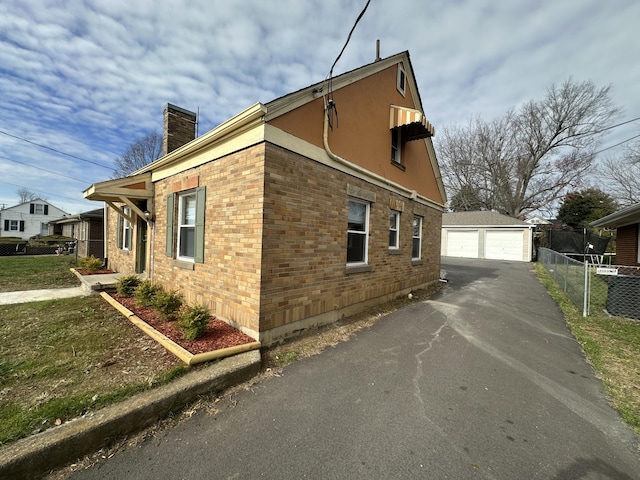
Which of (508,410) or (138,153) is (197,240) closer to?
(508,410)

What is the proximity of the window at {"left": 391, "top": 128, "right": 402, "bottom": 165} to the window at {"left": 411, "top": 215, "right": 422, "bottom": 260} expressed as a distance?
A: 2209 millimetres

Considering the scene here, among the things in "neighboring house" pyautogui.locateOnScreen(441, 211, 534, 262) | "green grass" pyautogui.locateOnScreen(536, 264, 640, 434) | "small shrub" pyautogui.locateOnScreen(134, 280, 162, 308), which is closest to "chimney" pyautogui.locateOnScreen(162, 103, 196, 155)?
"small shrub" pyautogui.locateOnScreen(134, 280, 162, 308)

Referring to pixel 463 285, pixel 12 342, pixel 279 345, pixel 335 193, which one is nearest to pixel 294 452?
pixel 279 345

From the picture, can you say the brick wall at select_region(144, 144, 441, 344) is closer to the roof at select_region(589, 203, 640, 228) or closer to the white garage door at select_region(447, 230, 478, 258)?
the roof at select_region(589, 203, 640, 228)

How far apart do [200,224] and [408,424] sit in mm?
4819

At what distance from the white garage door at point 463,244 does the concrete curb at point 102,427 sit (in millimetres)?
26588

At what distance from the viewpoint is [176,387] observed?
2.91 m

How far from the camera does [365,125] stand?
267 inches

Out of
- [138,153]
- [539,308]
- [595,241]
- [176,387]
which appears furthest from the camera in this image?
[138,153]

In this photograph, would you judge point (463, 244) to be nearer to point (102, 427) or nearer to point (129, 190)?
point (129, 190)

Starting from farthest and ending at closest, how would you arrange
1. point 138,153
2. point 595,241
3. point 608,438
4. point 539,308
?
point 138,153, point 595,241, point 539,308, point 608,438

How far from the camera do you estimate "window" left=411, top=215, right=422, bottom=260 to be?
962cm

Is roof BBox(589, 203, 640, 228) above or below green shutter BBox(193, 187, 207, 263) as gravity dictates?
above

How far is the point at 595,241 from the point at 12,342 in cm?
3739
